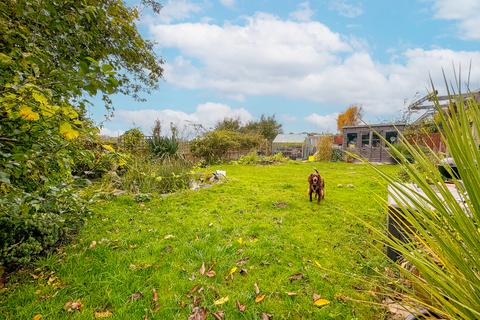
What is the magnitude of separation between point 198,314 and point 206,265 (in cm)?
71

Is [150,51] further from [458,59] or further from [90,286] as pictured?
[458,59]

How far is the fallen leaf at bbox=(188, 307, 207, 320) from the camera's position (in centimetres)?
201

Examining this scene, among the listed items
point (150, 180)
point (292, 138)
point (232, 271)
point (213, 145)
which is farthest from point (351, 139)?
point (232, 271)

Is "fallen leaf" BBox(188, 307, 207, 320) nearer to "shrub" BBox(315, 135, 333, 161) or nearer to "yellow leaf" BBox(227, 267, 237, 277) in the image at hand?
"yellow leaf" BBox(227, 267, 237, 277)

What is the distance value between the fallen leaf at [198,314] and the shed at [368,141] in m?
16.0

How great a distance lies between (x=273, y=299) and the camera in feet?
7.34

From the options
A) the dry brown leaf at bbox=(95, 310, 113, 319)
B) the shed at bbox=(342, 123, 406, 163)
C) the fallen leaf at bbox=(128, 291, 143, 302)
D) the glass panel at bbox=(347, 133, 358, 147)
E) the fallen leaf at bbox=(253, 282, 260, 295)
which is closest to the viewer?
the dry brown leaf at bbox=(95, 310, 113, 319)

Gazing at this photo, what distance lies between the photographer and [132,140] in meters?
9.58

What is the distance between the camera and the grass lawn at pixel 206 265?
211 centimetres

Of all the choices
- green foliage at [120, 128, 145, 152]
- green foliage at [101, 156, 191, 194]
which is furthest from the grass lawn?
green foliage at [120, 128, 145, 152]

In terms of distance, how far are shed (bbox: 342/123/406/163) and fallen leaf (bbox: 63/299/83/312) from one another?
53.7ft

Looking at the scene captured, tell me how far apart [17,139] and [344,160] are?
1637 cm

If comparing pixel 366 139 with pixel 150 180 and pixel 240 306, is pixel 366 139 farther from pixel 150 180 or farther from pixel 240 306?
pixel 240 306

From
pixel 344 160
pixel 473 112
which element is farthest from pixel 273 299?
pixel 344 160
